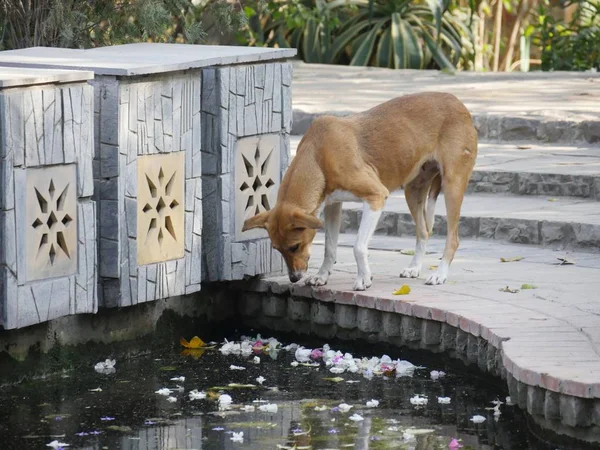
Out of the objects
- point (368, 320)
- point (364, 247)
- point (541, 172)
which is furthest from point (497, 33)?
point (368, 320)

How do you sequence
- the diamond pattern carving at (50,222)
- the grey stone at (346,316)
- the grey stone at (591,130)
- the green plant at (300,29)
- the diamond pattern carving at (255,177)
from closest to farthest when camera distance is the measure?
1. the diamond pattern carving at (50,222)
2. the grey stone at (346,316)
3. the diamond pattern carving at (255,177)
4. the grey stone at (591,130)
5. the green plant at (300,29)

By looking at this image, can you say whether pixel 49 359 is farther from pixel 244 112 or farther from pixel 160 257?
pixel 244 112

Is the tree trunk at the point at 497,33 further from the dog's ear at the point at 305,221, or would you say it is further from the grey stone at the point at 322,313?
the dog's ear at the point at 305,221

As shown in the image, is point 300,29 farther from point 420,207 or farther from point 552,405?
point 552,405

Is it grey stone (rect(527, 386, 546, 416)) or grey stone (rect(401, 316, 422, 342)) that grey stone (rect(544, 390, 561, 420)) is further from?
grey stone (rect(401, 316, 422, 342))

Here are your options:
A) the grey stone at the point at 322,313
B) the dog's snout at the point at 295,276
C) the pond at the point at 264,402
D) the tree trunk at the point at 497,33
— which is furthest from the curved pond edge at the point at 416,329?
the tree trunk at the point at 497,33

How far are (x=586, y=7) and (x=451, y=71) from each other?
268cm

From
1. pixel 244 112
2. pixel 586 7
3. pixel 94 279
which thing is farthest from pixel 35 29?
pixel 586 7

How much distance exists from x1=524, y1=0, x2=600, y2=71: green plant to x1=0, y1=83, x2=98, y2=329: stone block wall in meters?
10.5

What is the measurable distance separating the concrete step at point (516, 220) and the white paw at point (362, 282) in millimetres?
1840

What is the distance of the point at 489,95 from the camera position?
1329cm

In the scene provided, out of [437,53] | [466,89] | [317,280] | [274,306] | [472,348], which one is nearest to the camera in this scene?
[472,348]

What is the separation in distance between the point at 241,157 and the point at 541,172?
9.92 ft

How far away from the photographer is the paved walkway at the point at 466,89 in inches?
482
